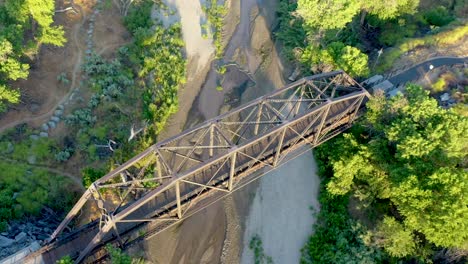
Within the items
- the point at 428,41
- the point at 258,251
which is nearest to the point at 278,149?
the point at 258,251

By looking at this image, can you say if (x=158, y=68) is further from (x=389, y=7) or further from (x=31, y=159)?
(x=389, y=7)

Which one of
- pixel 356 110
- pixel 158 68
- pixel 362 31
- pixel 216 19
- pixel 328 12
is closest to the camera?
pixel 356 110

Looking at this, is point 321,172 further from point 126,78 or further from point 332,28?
point 126,78

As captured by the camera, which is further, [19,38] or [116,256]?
[19,38]

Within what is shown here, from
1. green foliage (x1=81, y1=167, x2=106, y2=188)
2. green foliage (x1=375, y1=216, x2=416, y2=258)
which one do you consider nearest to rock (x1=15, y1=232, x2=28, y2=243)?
green foliage (x1=81, y1=167, x2=106, y2=188)

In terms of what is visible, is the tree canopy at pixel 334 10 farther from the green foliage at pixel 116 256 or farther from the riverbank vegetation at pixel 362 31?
the green foliage at pixel 116 256
